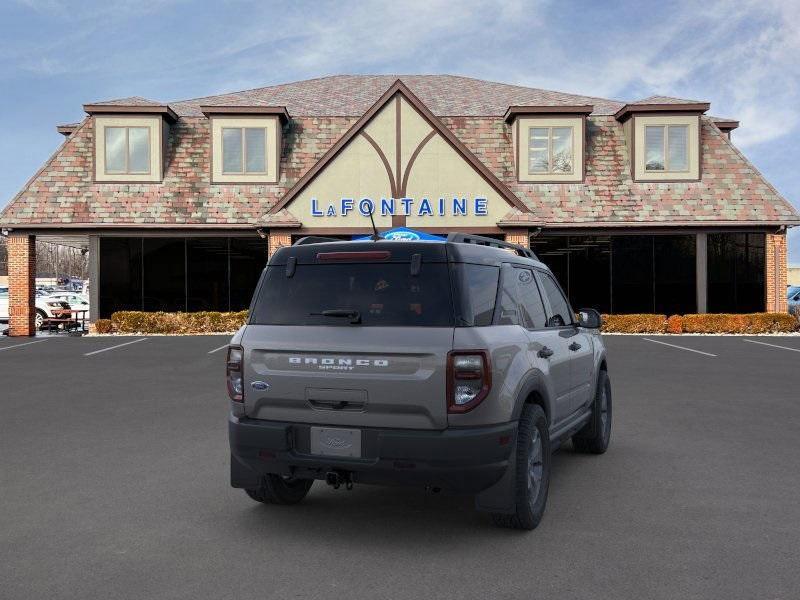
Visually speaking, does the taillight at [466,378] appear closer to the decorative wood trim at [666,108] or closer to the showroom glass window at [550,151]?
the showroom glass window at [550,151]

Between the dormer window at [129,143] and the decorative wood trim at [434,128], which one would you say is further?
the dormer window at [129,143]

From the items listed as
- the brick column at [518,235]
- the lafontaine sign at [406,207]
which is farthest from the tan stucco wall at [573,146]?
the lafontaine sign at [406,207]

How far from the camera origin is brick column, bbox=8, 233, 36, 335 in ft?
75.9

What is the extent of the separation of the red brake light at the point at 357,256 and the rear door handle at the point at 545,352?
1.35 meters

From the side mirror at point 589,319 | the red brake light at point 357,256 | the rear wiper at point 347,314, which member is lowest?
the side mirror at point 589,319

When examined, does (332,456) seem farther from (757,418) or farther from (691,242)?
(691,242)

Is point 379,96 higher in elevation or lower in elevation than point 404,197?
higher

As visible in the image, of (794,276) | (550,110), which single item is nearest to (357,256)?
(550,110)

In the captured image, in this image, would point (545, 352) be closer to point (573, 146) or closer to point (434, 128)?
point (434, 128)

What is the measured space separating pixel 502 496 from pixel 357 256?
1.77 metres

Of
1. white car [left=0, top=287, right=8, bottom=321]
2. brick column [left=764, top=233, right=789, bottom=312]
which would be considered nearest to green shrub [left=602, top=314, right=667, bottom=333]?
brick column [left=764, top=233, right=789, bottom=312]

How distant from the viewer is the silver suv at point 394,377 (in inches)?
174

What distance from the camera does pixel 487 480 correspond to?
4.48m

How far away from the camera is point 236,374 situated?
4.92m
